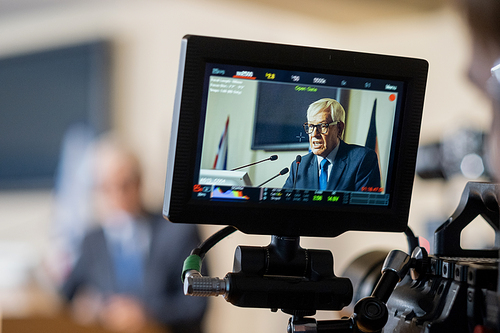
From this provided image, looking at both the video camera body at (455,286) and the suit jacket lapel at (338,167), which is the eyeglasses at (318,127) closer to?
the suit jacket lapel at (338,167)

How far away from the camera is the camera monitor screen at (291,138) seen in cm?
72

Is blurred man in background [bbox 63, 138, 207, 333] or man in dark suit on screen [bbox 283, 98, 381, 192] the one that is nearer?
man in dark suit on screen [bbox 283, 98, 381, 192]

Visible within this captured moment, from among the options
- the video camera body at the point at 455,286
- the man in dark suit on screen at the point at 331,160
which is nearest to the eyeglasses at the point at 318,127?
the man in dark suit on screen at the point at 331,160

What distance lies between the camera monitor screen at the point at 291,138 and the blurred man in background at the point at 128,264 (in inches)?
76.9

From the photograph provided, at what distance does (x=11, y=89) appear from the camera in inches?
180

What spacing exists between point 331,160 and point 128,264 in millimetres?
2265

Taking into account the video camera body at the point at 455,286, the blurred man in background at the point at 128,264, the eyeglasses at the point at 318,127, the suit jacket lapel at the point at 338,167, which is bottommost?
the blurred man in background at the point at 128,264

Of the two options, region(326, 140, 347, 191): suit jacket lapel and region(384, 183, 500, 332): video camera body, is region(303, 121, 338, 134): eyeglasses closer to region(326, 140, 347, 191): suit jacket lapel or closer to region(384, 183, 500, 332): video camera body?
region(326, 140, 347, 191): suit jacket lapel

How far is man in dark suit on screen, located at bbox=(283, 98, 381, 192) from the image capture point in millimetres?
766

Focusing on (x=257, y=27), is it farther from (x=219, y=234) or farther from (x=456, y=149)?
(x=219, y=234)

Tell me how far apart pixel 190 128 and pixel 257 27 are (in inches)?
125

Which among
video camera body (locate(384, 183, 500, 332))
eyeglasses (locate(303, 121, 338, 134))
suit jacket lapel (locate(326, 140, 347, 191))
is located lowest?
video camera body (locate(384, 183, 500, 332))

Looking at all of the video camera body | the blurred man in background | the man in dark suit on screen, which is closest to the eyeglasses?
the man in dark suit on screen

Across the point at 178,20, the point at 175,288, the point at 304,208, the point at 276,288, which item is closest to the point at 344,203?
the point at 304,208
